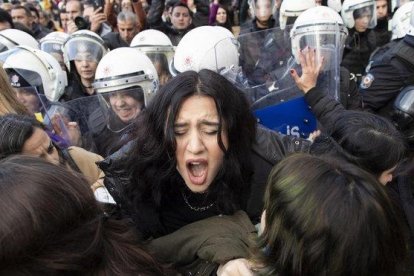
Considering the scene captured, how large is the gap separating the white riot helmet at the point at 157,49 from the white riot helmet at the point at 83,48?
35 cm

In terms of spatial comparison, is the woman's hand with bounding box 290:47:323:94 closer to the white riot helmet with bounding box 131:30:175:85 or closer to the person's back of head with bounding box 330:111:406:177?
the person's back of head with bounding box 330:111:406:177

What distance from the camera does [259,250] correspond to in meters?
1.34

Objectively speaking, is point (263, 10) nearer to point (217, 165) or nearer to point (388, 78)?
point (388, 78)

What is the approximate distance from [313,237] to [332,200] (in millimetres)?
101

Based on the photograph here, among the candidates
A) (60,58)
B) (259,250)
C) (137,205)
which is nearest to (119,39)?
(60,58)

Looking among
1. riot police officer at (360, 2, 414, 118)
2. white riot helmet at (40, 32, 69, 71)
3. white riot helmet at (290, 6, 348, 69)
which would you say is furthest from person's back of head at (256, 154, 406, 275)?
white riot helmet at (40, 32, 69, 71)

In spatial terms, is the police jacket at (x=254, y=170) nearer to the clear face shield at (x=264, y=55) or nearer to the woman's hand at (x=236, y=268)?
the woman's hand at (x=236, y=268)

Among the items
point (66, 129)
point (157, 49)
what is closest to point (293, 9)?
point (157, 49)

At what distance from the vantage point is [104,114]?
10.7 ft

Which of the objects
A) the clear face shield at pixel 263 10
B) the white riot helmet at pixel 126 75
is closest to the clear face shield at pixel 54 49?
the white riot helmet at pixel 126 75

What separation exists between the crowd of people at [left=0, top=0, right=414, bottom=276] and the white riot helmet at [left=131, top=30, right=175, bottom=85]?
720 millimetres

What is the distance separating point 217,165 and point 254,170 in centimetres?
17

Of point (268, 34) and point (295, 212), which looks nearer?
point (295, 212)

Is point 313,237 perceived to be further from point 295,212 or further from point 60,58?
point 60,58
